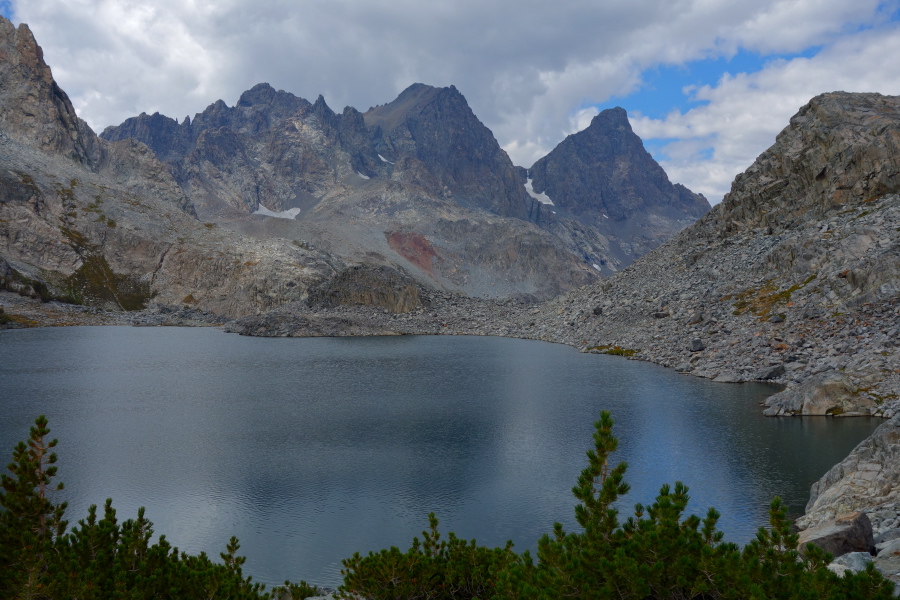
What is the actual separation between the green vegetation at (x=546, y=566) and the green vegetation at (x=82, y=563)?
0.07ft

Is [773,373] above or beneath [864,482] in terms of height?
above

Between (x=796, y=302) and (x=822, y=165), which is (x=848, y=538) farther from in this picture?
(x=822, y=165)

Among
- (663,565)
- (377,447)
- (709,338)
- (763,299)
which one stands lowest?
(377,447)

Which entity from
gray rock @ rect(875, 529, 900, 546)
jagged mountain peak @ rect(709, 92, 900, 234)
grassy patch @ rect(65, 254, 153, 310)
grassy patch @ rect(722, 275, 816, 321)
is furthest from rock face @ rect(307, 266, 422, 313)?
gray rock @ rect(875, 529, 900, 546)

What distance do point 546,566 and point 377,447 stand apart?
26.6m

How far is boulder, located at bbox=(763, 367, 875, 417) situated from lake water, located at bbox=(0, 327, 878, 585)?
1.31m

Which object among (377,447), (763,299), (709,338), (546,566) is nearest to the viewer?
(546,566)

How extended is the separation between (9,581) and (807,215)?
102734 mm

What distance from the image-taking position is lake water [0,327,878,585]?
2523cm

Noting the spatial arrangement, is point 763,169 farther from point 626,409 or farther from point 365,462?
point 365,462

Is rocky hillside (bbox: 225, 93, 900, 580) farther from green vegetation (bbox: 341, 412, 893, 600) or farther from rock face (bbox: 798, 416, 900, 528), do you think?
green vegetation (bbox: 341, 412, 893, 600)

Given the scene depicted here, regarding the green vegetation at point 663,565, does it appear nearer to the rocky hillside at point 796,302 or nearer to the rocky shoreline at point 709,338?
the rocky shoreline at point 709,338

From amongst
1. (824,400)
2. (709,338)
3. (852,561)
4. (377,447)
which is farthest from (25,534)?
(709,338)

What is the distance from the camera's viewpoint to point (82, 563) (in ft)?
40.5
